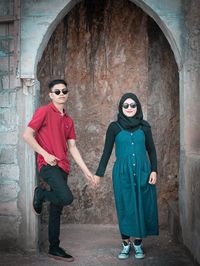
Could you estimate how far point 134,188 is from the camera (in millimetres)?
4094

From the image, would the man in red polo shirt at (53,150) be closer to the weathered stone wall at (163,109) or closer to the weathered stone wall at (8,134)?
the weathered stone wall at (8,134)

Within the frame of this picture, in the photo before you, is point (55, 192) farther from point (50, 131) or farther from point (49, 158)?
point (50, 131)

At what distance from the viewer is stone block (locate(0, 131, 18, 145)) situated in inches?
175

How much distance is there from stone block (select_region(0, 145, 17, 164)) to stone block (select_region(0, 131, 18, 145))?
51mm

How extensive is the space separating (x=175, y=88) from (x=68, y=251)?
2.33 meters

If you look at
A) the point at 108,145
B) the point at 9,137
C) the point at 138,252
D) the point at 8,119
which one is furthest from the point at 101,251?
the point at 8,119

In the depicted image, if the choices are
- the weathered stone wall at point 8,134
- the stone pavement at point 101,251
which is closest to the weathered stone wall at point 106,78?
the stone pavement at point 101,251

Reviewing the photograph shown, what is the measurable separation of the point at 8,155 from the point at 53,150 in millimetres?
649

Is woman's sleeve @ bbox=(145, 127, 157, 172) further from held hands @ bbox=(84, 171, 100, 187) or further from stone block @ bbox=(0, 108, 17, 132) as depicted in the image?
stone block @ bbox=(0, 108, 17, 132)

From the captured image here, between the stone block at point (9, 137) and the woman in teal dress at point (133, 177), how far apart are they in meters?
0.98

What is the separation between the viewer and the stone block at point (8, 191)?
14.5ft

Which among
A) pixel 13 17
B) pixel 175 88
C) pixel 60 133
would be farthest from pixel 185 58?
pixel 13 17

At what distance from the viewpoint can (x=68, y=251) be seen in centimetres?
449

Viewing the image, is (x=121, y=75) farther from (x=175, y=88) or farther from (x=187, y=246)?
(x=187, y=246)
